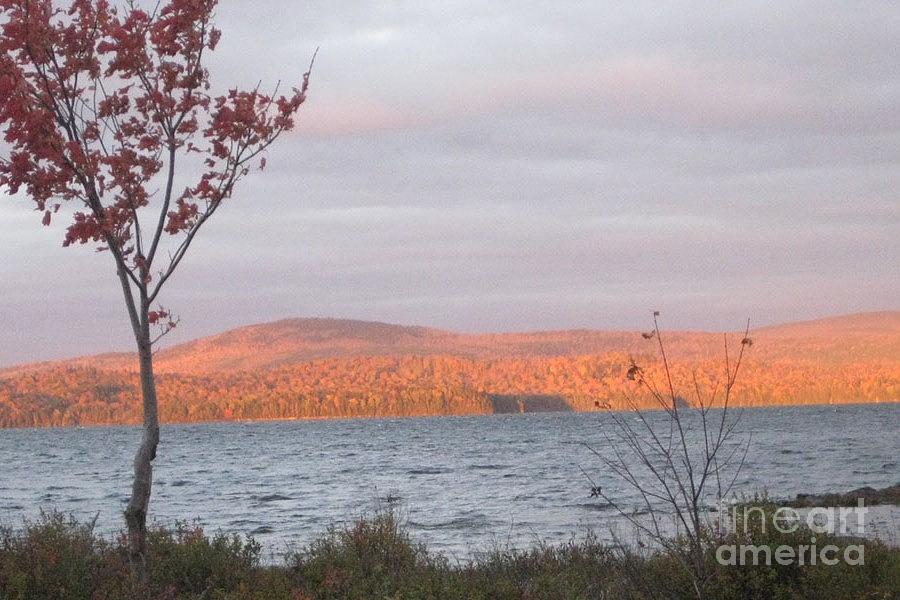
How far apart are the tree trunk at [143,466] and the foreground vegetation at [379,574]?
1.17ft

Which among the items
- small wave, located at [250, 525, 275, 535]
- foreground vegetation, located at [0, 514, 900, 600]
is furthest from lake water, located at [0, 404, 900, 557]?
foreground vegetation, located at [0, 514, 900, 600]

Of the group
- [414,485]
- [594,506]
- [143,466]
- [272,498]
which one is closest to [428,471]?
[414,485]

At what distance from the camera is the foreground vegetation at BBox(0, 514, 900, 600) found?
10648 mm

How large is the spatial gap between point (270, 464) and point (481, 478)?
97.1 feet

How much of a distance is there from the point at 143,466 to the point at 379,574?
3345 millimetres

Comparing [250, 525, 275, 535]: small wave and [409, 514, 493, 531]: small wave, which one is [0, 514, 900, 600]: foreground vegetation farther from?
[250, 525, 275, 535]: small wave

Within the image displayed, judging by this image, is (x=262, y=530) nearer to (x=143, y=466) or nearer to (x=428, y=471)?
(x=143, y=466)

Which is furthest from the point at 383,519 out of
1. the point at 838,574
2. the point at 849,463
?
the point at 849,463

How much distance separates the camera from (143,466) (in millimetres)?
12242

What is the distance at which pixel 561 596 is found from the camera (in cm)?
1112

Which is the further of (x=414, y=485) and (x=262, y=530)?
(x=414, y=485)

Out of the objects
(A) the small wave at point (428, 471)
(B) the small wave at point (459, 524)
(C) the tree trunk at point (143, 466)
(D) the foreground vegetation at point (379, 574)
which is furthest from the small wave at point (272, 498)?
(C) the tree trunk at point (143, 466)

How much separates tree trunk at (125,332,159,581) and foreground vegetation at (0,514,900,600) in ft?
Answer: 1.17

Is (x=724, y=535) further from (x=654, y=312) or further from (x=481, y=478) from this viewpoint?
(x=481, y=478)
